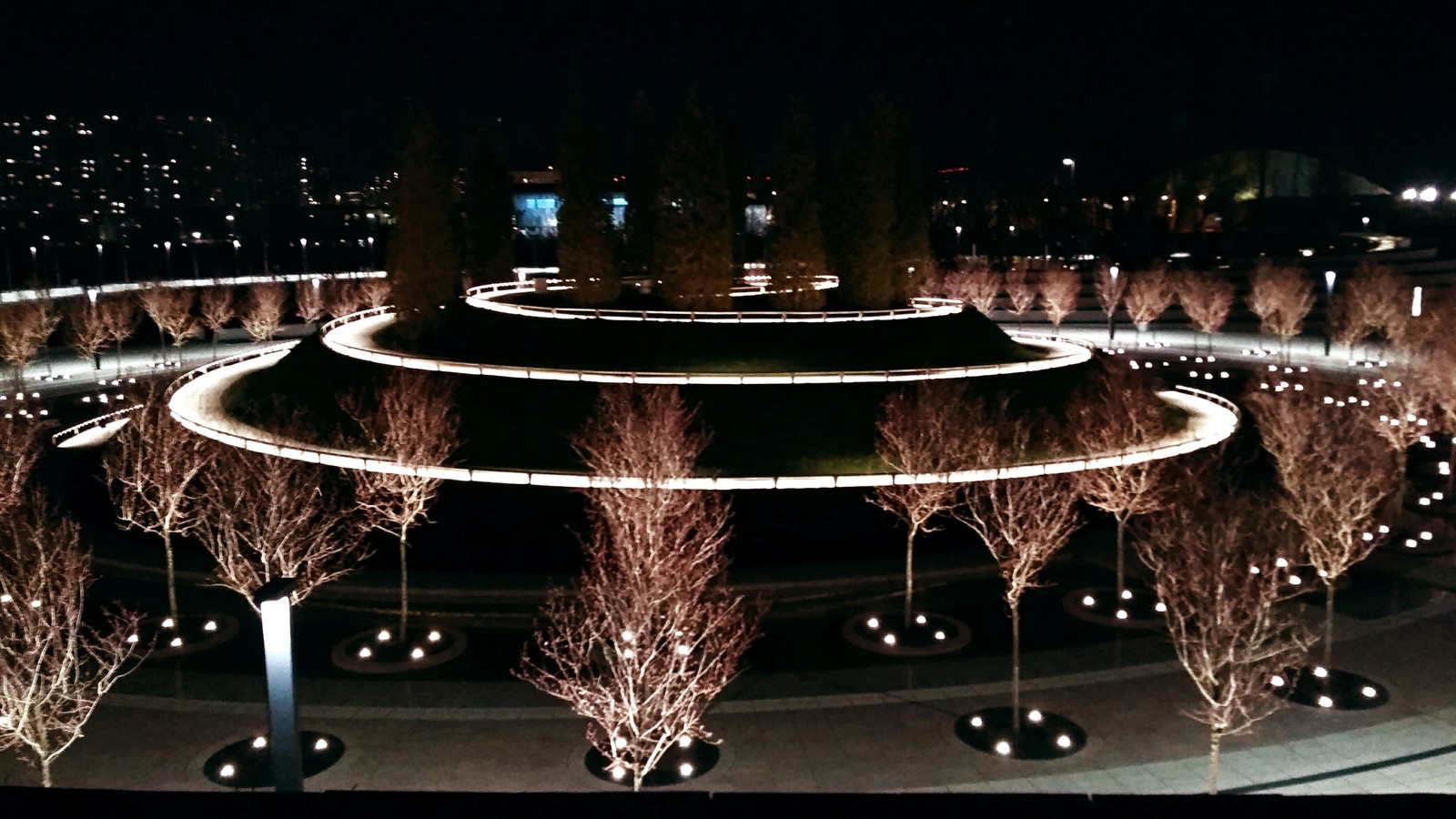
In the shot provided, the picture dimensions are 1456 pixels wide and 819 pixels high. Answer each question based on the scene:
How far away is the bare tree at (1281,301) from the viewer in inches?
2857

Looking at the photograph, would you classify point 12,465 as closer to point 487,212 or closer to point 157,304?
point 487,212

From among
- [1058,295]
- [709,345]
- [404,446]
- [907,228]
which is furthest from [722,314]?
[1058,295]

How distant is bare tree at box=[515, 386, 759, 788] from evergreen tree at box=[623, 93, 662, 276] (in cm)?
3019

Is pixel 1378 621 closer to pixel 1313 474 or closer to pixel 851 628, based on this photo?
pixel 1313 474

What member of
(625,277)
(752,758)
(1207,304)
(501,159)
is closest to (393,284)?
(625,277)

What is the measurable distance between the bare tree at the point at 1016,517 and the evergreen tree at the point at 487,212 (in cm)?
4049

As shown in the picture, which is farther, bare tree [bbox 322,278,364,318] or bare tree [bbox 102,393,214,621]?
bare tree [bbox 322,278,364,318]

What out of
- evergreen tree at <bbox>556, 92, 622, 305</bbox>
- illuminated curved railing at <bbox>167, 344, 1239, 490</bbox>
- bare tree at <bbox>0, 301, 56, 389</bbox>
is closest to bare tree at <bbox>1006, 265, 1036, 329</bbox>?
illuminated curved railing at <bbox>167, 344, 1239, 490</bbox>

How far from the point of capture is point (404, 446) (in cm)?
3294

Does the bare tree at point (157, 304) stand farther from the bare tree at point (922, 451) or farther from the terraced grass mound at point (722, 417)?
the bare tree at point (922, 451)

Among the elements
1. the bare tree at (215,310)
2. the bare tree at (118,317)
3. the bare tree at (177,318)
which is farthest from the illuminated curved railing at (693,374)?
the bare tree at (215,310)

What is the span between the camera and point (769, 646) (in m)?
28.2

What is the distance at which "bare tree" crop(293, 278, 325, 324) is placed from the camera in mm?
85625

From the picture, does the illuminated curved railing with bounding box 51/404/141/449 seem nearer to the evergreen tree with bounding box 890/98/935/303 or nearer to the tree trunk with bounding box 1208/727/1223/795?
the evergreen tree with bounding box 890/98/935/303
